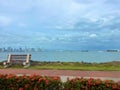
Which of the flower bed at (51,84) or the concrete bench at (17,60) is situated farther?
the concrete bench at (17,60)

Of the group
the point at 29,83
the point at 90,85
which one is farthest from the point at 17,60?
the point at 90,85

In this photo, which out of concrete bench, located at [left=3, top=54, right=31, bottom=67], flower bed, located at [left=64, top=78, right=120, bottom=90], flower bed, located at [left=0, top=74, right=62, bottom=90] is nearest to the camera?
flower bed, located at [left=64, top=78, right=120, bottom=90]

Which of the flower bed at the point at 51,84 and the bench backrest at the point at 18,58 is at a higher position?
A: the bench backrest at the point at 18,58

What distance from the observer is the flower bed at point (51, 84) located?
8.99 metres

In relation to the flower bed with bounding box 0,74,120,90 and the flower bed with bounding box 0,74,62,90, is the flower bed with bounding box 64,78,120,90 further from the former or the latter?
the flower bed with bounding box 0,74,62,90

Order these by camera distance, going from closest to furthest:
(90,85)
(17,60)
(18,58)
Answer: (90,85), (17,60), (18,58)

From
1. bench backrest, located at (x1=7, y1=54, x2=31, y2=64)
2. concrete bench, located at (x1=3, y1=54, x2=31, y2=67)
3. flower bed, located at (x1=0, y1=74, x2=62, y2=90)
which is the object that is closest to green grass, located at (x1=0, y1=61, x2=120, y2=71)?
concrete bench, located at (x1=3, y1=54, x2=31, y2=67)

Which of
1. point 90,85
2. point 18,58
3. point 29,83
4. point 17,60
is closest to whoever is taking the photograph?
point 90,85

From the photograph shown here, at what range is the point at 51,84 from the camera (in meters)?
9.31

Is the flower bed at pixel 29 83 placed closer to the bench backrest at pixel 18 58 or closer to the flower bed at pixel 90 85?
the flower bed at pixel 90 85

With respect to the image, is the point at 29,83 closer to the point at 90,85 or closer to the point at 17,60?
the point at 90,85

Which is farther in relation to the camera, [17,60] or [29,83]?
[17,60]

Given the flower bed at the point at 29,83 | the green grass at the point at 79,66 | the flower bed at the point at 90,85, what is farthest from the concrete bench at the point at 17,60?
the flower bed at the point at 90,85

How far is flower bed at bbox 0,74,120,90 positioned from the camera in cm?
899
